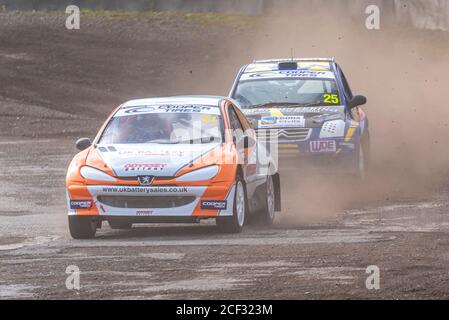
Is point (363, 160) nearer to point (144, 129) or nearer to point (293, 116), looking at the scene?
point (293, 116)

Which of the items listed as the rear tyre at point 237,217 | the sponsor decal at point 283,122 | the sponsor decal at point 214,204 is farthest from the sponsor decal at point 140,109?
the sponsor decal at point 283,122

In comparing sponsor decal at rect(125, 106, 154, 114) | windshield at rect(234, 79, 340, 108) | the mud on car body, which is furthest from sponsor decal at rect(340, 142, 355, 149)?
sponsor decal at rect(125, 106, 154, 114)

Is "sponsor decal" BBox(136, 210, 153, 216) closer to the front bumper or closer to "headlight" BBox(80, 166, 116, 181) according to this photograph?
the front bumper

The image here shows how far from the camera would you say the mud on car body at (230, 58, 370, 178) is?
16906mm

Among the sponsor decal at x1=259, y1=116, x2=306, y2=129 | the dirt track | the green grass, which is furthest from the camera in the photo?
the green grass

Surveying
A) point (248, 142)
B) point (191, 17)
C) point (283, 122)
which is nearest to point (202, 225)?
point (248, 142)

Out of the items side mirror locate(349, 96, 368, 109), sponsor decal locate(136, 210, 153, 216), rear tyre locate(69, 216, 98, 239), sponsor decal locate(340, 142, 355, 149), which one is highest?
side mirror locate(349, 96, 368, 109)

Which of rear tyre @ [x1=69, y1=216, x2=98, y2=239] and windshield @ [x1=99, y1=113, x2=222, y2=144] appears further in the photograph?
windshield @ [x1=99, y1=113, x2=222, y2=144]

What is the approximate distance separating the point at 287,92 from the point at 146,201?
569 cm

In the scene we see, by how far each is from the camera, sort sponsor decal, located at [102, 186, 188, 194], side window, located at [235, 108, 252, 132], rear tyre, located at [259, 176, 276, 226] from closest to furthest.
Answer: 1. sponsor decal, located at [102, 186, 188, 194]
2. rear tyre, located at [259, 176, 276, 226]
3. side window, located at [235, 108, 252, 132]

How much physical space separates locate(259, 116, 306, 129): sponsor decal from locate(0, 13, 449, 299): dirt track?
0.55m

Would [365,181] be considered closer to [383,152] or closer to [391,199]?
[391,199]

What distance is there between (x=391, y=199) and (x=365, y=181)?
1933 mm

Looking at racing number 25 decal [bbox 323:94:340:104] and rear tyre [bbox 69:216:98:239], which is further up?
racing number 25 decal [bbox 323:94:340:104]
